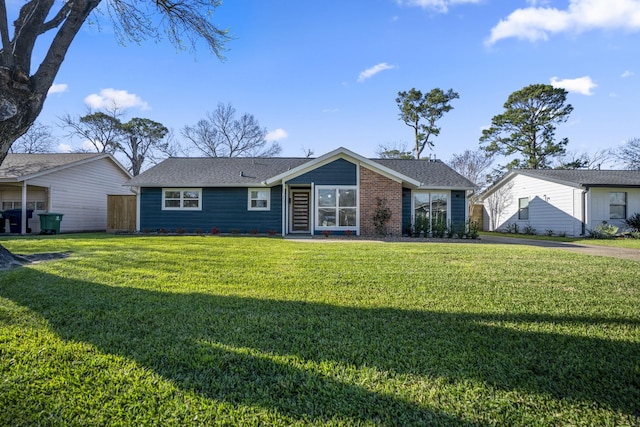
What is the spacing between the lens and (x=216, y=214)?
15.5 metres

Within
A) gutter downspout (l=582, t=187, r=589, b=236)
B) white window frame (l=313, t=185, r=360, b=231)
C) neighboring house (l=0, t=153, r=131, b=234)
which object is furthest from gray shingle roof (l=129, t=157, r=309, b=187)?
gutter downspout (l=582, t=187, r=589, b=236)

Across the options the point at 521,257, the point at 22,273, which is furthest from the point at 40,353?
the point at 521,257

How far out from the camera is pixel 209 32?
8305 mm

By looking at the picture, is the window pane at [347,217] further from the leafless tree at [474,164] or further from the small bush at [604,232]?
the leafless tree at [474,164]

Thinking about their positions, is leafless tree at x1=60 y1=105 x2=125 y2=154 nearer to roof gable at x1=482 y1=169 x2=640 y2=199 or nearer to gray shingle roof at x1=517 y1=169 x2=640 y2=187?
roof gable at x1=482 y1=169 x2=640 y2=199

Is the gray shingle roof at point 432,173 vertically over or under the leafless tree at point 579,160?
under

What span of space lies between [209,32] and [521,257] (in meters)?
9.64

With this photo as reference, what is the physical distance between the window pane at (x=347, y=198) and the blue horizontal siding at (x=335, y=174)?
40 centimetres

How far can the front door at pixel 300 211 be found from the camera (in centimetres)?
1634

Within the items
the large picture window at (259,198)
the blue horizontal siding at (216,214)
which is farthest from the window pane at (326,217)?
the large picture window at (259,198)

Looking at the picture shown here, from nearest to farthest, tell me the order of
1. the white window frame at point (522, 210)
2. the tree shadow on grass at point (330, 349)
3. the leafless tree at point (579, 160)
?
the tree shadow on grass at point (330, 349), the white window frame at point (522, 210), the leafless tree at point (579, 160)

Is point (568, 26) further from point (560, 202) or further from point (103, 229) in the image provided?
point (103, 229)

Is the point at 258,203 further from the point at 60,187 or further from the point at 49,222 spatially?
the point at 60,187

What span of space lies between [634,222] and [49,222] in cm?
2851
